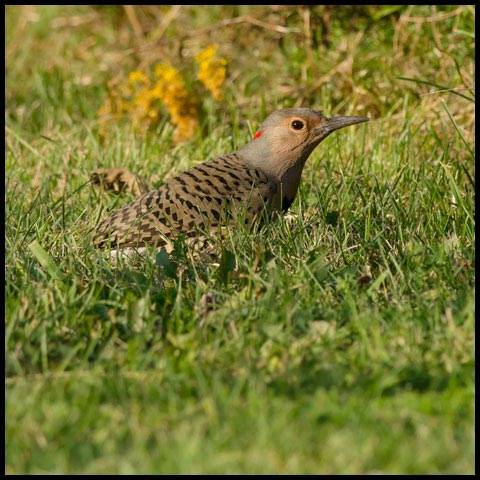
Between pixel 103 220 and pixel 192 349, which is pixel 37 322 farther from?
pixel 103 220

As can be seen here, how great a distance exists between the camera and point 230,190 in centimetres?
505

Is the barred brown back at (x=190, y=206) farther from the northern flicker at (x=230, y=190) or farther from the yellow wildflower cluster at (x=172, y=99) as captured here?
the yellow wildflower cluster at (x=172, y=99)

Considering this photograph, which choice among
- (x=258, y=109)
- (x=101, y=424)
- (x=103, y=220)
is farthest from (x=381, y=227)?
(x=258, y=109)

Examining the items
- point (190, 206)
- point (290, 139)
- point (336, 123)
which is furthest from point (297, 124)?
point (190, 206)

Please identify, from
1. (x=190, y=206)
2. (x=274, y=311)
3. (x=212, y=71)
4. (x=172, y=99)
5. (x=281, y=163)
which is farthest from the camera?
(x=212, y=71)

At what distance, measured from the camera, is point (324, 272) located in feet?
13.3

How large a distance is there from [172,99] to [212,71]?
403mm

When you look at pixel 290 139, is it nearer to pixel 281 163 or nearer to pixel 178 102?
pixel 281 163

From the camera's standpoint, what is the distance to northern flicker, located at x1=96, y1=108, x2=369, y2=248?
4828 mm

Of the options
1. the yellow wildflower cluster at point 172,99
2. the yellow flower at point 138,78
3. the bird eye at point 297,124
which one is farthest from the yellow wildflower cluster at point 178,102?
the bird eye at point 297,124

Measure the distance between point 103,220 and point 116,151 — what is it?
56.3 inches

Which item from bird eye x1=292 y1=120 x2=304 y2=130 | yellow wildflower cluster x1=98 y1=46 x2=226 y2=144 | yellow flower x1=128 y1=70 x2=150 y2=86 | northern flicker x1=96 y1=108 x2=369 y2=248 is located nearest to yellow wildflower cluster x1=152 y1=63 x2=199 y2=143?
yellow wildflower cluster x1=98 y1=46 x2=226 y2=144

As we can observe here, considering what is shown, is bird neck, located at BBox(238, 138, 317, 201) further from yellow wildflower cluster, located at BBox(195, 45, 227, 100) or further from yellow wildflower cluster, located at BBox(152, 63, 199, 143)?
yellow wildflower cluster, located at BBox(195, 45, 227, 100)

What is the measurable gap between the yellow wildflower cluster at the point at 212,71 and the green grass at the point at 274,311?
25 centimetres
